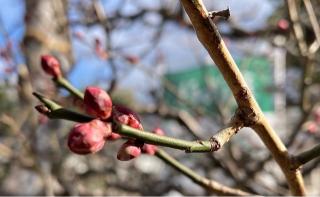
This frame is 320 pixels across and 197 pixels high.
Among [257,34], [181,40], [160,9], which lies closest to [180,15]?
[160,9]

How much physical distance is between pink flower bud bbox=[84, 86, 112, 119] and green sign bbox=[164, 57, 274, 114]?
2.71 m

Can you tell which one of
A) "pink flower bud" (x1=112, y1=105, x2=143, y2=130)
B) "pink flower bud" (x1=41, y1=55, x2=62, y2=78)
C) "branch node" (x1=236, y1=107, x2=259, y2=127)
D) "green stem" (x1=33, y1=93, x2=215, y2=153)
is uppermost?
"pink flower bud" (x1=41, y1=55, x2=62, y2=78)

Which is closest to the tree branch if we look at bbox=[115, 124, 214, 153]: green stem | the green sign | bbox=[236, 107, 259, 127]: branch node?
bbox=[236, 107, 259, 127]: branch node

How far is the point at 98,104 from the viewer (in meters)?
0.46

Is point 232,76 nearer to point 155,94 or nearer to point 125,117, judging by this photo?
point 125,117

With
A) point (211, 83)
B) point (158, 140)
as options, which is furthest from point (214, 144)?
point (211, 83)

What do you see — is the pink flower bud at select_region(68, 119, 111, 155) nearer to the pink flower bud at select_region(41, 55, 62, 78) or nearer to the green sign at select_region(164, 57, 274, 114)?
the pink flower bud at select_region(41, 55, 62, 78)

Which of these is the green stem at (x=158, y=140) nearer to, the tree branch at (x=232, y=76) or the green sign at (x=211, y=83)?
the tree branch at (x=232, y=76)

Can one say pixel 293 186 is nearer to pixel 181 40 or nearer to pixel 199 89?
pixel 199 89

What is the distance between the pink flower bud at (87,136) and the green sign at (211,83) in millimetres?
2729

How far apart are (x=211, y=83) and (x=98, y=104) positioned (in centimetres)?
313

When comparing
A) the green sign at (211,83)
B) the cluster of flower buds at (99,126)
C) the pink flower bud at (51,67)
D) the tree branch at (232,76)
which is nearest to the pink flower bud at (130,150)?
the cluster of flower buds at (99,126)

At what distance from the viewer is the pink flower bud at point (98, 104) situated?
0.46 meters

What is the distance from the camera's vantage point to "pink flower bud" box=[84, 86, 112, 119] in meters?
0.46
